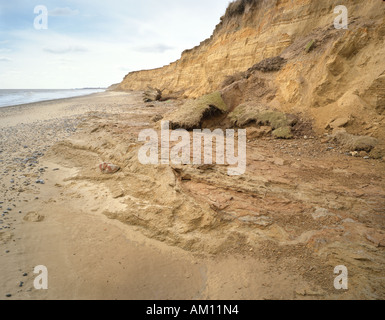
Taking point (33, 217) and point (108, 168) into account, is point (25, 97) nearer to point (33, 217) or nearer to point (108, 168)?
point (108, 168)

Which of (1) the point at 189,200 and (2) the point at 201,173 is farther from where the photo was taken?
(2) the point at 201,173

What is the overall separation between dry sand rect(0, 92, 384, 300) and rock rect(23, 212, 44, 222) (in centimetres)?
2

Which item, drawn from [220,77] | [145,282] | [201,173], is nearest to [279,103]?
[201,173]

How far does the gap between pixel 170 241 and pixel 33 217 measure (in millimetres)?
2504

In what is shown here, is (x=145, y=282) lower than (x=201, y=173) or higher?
lower

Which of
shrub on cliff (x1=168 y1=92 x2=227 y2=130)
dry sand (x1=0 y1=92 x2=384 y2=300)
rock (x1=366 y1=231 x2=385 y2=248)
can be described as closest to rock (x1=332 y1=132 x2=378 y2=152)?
dry sand (x1=0 y1=92 x2=384 y2=300)

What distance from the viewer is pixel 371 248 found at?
263 centimetres

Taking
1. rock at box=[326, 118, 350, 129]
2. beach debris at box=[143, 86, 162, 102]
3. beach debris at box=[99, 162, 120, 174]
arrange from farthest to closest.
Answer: beach debris at box=[143, 86, 162, 102] < rock at box=[326, 118, 350, 129] < beach debris at box=[99, 162, 120, 174]

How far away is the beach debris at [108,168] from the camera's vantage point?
16.6 feet

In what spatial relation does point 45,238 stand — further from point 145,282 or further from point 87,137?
point 87,137

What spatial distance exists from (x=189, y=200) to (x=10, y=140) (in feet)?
28.5

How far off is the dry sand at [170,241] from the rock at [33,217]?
2cm

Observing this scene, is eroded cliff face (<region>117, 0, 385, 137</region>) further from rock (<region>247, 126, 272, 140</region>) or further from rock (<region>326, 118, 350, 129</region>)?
rock (<region>247, 126, 272, 140</region>)

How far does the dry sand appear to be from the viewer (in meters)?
2.63
